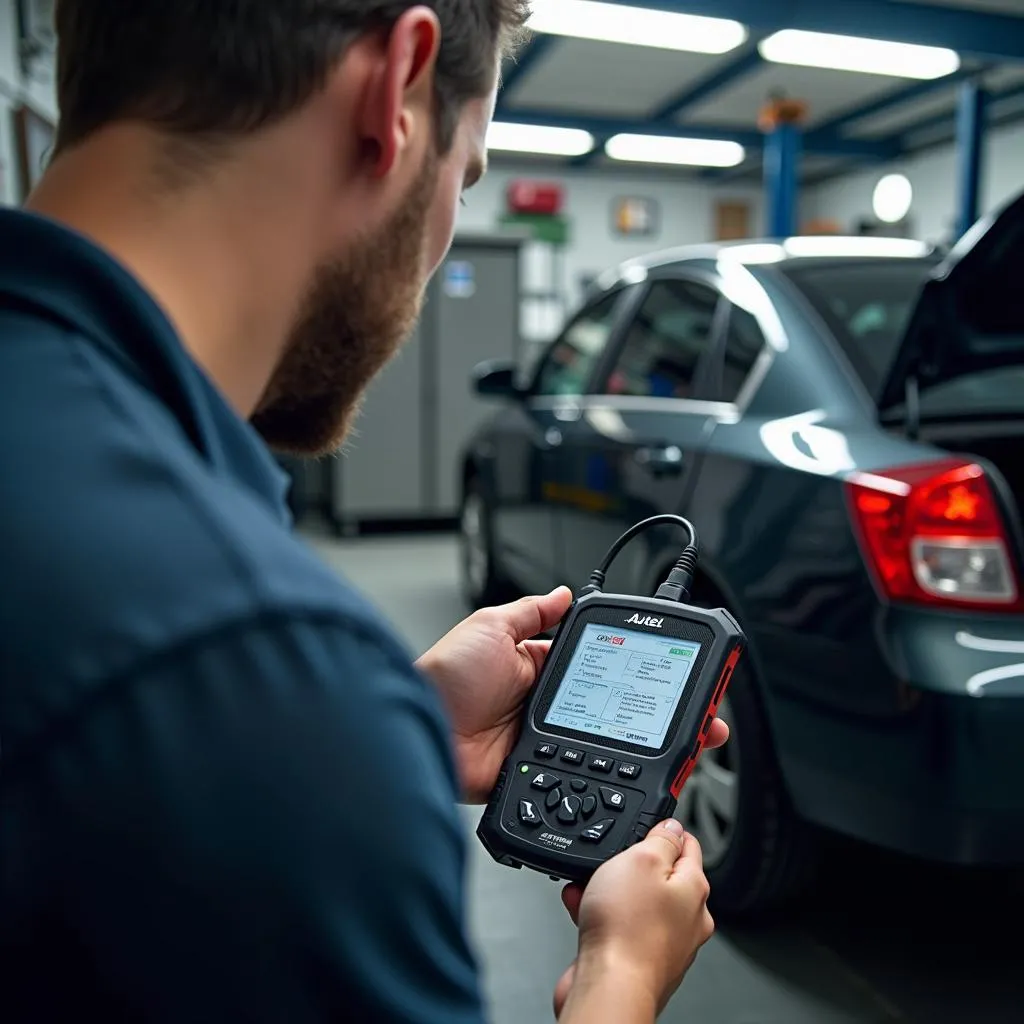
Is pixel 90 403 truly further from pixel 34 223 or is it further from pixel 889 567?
pixel 889 567

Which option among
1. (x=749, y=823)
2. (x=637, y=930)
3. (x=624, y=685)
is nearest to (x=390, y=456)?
(x=749, y=823)

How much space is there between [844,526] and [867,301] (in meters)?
0.67

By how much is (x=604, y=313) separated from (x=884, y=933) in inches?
66.7

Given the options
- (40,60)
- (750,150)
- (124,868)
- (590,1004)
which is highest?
(750,150)

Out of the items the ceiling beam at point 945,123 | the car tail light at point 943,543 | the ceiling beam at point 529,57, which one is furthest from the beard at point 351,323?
the ceiling beam at point 945,123

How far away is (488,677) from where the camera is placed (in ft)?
3.19

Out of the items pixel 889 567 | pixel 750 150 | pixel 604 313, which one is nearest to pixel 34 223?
pixel 889 567

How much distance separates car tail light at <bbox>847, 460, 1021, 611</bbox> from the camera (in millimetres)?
1523

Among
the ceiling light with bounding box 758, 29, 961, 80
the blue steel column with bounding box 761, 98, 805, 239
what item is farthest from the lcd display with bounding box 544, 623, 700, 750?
the blue steel column with bounding box 761, 98, 805, 239

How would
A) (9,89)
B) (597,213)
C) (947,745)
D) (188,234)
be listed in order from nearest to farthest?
(188,234)
(947,745)
(9,89)
(597,213)

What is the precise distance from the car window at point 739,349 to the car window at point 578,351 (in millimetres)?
615

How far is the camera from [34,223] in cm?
47

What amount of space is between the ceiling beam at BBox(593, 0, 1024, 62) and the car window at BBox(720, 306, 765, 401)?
→ 3.95 m

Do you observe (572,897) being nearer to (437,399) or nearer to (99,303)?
(99,303)
